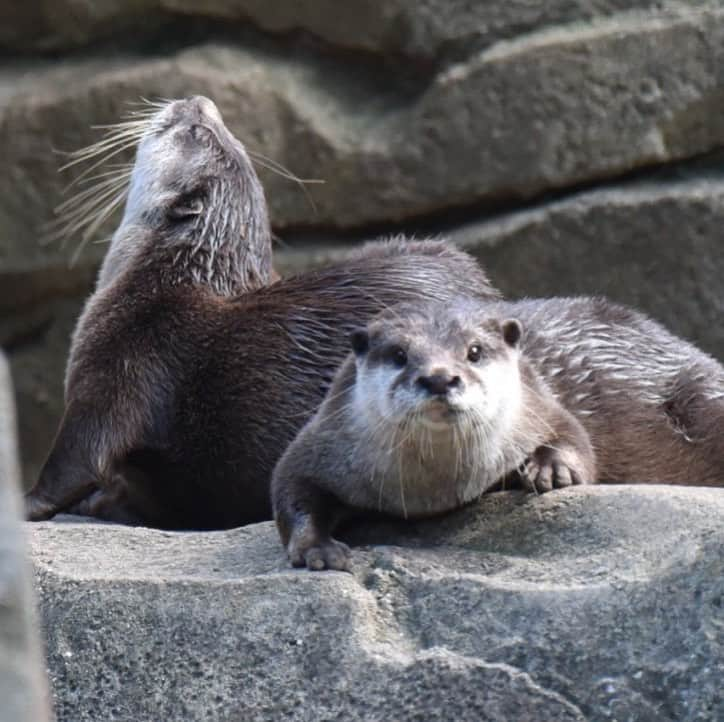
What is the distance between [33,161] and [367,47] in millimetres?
1446

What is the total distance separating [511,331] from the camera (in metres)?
3.58

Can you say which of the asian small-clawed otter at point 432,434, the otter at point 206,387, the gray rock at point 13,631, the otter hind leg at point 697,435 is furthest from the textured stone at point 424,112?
the gray rock at point 13,631

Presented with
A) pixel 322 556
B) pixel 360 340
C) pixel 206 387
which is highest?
pixel 360 340

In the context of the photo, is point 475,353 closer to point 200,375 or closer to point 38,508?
point 200,375

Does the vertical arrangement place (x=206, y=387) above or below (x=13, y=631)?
below

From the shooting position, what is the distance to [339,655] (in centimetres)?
293

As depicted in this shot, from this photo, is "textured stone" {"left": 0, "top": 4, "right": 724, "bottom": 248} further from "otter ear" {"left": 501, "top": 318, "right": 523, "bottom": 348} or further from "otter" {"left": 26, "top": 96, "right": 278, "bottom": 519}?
"otter ear" {"left": 501, "top": 318, "right": 523, "bottom": 348}

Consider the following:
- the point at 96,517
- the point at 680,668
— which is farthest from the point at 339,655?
the point at 96,517

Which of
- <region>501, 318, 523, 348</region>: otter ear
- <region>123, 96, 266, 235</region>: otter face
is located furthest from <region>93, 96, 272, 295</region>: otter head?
<region>501, 318, 523, 348</region>: otter ear

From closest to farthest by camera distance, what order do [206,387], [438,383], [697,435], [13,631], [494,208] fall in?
1. [13,631]
2. [438,383]
3. [697,435]
4. [206,387]
5. [494,208]

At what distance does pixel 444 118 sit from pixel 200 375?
87.4 inches

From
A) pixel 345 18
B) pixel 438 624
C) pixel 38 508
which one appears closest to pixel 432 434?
pixel 438 624

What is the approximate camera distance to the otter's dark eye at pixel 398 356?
133 inches

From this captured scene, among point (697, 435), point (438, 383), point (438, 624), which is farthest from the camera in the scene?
point (697, 435)
